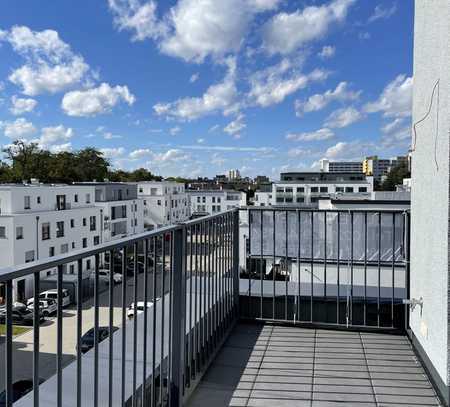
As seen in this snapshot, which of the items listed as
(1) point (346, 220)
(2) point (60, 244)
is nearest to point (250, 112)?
(2) point (60, 244)

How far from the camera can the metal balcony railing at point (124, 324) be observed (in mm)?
1072

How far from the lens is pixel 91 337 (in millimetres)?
1395

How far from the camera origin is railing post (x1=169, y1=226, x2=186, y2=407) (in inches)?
86.4

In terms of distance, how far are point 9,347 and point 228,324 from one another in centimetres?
276

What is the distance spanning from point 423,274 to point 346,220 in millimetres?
1075

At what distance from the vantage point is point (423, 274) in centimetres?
300

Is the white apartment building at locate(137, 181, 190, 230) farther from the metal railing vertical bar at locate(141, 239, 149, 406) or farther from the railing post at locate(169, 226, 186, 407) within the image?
the metal railing vertical bar at locate(141, 239, 149, 406)

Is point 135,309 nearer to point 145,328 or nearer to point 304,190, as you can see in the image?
point 145,328

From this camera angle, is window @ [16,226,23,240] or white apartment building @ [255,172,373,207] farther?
white apartment building @ [255,172,373,207]

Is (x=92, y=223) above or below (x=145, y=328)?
below

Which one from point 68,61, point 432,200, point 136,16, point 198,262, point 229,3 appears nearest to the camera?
point 198,262

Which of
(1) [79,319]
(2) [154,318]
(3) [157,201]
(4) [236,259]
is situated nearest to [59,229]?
(3) [157,201]

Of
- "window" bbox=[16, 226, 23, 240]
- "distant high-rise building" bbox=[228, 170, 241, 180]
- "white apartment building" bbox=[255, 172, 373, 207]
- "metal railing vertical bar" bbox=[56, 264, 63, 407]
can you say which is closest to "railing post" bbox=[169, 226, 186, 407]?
"metal railing vertical bar" bbox=[56, 264, 63, 407]

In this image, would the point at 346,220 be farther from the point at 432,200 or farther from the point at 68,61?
the point at 68,61
